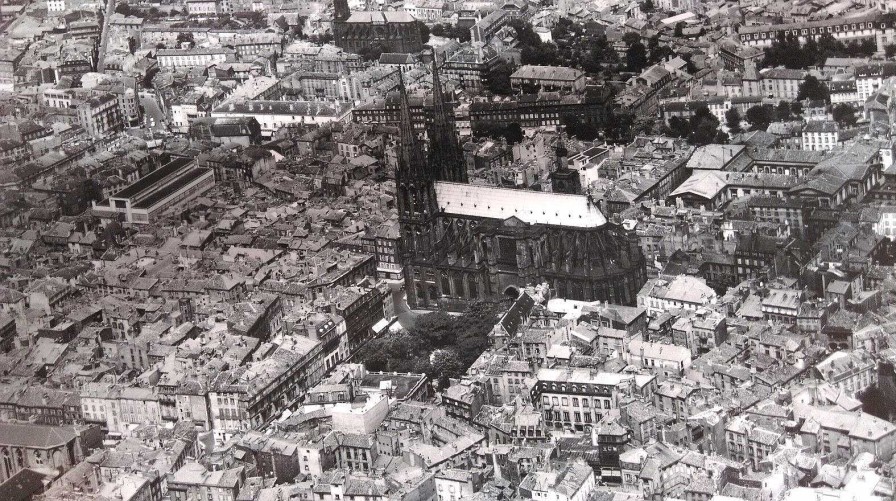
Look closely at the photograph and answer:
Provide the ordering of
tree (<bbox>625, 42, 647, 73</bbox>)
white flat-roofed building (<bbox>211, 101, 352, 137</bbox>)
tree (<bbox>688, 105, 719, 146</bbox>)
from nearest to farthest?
tree (<bbox>688, 105, 719, 146</bbox>) → white flat-roofed building (<bbox>211, 101, 352, 137</bbox>) → tree (<bbox>625, 42, 647, 73</bbox>)

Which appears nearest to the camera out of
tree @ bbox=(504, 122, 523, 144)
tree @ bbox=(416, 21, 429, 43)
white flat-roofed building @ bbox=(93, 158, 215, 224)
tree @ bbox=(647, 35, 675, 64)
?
white flat-roofed building @ bbox=(93, 158, 215, 224)

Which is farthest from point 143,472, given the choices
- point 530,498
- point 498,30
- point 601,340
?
point 498,30

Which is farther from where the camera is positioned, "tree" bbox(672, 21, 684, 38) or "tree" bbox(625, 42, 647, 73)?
"tree" bbox(672, 21, 684, 38)

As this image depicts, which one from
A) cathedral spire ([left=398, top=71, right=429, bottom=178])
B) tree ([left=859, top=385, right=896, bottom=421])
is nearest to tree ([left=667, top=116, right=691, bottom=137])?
cathedral spire ([left=398, top=71, right=429, bottom=178])

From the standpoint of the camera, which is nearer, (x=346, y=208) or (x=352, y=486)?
(x=352, y=486)

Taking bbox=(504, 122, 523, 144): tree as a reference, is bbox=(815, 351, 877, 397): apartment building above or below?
below

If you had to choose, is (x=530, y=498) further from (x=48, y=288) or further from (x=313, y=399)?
(x=48, y=288)

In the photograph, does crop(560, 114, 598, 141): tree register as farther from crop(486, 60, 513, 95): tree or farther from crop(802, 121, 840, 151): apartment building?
crop(802, 121, 840, 151): apartment building

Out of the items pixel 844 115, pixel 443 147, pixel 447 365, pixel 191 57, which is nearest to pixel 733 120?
pixel 844 115

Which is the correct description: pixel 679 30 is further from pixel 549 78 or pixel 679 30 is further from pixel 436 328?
pixel 436 328
